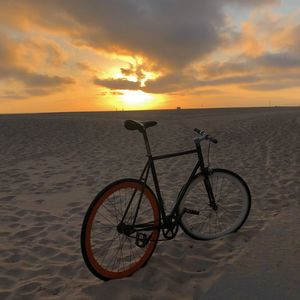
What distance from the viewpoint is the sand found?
12.9ft

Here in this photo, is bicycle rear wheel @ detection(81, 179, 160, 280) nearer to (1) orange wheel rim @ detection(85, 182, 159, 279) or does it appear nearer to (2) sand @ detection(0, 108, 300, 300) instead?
(1) orange wheel rim @ detection(85, 182, 159, 279)

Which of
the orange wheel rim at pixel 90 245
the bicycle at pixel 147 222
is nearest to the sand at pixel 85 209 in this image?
the orange wheel rim at pixel 90 245

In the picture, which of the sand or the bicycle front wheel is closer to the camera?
the sand

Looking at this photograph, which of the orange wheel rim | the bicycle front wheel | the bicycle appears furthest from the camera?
the bicycle front wheel

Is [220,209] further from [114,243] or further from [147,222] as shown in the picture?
[114,243]

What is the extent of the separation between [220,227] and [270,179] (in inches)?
A: 162

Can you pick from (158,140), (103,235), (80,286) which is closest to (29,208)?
(103,235)

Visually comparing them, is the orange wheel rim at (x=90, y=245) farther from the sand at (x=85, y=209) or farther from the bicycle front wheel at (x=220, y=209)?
the bicycle front wheel at (x=220, y=209)

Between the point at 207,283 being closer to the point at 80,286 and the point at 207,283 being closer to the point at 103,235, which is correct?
the point at 80,286

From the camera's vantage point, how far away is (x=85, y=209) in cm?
722

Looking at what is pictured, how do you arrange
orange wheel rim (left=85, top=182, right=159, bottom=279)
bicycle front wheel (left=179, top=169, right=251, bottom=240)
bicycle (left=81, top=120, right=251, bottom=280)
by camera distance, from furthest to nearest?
bicycle front wheel (left=179, top=169, right=251, bottom=240) < bicycle (left=81, top=120, right=251, bottom=280) < orange wheel rim (left=85, top=182, right=159, bottom=279)

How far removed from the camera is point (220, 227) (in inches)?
223

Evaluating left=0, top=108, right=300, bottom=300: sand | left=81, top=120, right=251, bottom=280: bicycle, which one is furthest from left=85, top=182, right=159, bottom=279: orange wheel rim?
left=0, top=108, right=300, bottom=300: sand

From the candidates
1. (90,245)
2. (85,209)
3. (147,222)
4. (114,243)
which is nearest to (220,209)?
(147,222)
